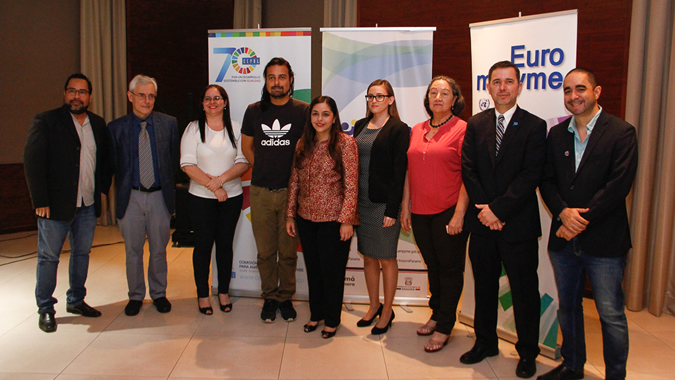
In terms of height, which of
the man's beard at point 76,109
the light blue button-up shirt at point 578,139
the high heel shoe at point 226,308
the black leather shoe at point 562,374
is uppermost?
the man's beard at point 76,109

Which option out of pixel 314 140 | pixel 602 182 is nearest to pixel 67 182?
pixel 314 140

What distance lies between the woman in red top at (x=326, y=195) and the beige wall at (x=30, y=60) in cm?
464

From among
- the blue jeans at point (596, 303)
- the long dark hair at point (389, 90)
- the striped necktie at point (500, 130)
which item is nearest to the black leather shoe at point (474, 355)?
the blue jeans at point (596, 303)

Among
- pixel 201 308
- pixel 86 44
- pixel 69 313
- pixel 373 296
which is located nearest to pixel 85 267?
pixel 69 313

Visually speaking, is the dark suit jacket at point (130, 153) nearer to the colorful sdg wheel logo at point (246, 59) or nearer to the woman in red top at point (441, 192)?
the colorful sdg wheel logo at point (246, 59)

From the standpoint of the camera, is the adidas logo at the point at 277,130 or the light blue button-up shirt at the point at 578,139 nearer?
the light blue button-up shirt at the point at 578,139

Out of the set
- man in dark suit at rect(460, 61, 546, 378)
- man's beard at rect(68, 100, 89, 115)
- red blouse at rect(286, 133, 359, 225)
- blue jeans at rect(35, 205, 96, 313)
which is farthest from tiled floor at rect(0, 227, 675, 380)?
man's beard at rect(68, 100, 89, 115)

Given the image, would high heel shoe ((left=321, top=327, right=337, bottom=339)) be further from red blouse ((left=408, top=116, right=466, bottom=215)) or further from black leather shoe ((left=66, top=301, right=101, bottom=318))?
black leather shoe ((left=66, top=301, right=101, bottom=318))

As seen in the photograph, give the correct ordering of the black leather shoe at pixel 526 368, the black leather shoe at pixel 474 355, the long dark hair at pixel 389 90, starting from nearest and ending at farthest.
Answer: the black leather shoe at pixel 526 368 → the black leather shoe at pixel 474 355 → the long dark hair at pixel 389 90

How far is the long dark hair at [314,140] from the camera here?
3000 millimetres

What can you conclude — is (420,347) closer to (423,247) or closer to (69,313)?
(423,247)

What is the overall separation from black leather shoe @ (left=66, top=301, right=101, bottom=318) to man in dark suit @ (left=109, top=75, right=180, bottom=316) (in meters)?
0.21

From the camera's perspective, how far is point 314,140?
3098mm

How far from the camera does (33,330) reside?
3299 mm
